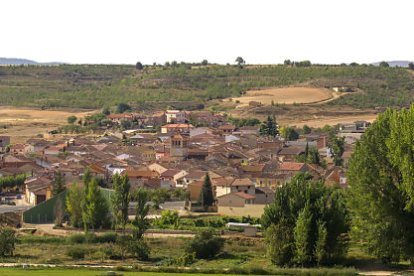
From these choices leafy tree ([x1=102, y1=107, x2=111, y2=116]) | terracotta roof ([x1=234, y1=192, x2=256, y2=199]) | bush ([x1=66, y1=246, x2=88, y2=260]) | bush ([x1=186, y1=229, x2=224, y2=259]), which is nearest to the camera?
bush ([x1=66, y1=246, x2=88, y2=260])

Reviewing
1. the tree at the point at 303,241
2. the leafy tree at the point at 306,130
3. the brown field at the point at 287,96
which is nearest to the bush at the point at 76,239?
the tree at the point at 303,241

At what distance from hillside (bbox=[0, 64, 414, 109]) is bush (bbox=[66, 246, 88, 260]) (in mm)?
69528

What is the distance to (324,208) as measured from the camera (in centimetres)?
3481

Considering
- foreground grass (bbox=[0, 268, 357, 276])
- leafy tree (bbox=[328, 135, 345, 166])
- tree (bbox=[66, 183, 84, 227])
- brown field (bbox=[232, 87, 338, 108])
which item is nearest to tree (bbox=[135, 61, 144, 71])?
brown field (bbox=[232, 87, 338, 108])

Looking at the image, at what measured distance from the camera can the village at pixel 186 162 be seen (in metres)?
51.3

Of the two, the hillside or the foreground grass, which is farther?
the hillside

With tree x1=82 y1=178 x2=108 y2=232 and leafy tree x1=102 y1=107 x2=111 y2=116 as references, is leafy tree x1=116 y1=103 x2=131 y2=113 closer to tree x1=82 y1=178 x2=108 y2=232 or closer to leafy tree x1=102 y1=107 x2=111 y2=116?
leafy tree x1=102 y1=107 x2=111 y2=116

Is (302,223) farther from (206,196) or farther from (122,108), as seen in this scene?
(122,108)

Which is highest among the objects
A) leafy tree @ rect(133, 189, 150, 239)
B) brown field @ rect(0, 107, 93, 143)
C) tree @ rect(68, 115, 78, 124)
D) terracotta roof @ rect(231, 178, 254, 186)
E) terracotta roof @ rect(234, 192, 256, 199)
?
leafy tree @ rect(133, 189, 150, 239)

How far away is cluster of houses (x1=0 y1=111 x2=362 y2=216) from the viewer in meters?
51.9

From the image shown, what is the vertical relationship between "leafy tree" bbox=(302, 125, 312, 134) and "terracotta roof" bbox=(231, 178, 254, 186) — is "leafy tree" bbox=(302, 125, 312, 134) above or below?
below

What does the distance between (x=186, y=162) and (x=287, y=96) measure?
49243 mm

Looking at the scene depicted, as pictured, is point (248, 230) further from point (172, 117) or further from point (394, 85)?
point (394, 85)

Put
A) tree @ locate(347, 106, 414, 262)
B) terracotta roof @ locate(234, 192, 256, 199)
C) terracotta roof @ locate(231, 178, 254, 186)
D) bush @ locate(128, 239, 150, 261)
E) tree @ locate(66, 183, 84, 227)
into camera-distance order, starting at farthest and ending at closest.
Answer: terracotta roof @ locate(231, 178, 254, 186) → terracotta roof @ locate(234, 192, 256, 199) → tree @ locate(66, 183, 84, 227) → bush @ locate(128, 239, 150, 261) → tree @ locate(347, 106, 414, 262)
